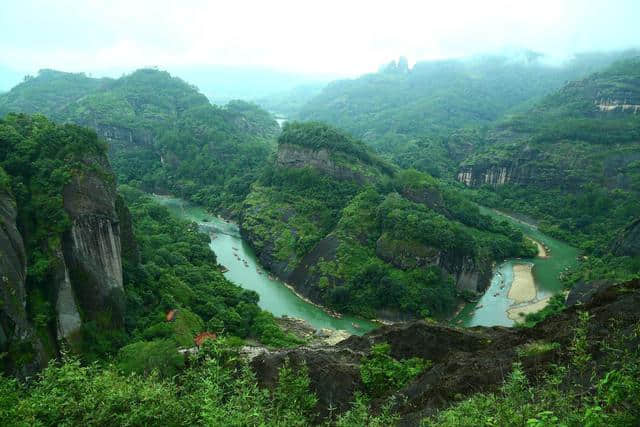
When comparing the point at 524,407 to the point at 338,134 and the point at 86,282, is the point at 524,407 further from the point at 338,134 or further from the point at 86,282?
the point at 338,134

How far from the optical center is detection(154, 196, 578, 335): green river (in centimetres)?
4259

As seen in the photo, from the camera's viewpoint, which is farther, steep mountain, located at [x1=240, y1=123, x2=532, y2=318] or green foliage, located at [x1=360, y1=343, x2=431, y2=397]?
steep mountain, located at [x1=240, y1=123, x2=532, y2=318]

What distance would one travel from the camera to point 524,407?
8.62 m

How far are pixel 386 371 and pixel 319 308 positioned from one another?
2688 centimetres

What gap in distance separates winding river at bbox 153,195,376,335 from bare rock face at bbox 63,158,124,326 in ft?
58.4

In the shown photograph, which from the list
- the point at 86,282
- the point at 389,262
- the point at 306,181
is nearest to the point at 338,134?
the point at 306,181

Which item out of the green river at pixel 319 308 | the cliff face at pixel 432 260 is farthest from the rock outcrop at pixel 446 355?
the cliff face at pixel 432 260

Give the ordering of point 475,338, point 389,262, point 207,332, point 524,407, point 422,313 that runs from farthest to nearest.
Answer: point 389,262 < point 422,313 < point 207,332 < point 475,338 < point 524,407

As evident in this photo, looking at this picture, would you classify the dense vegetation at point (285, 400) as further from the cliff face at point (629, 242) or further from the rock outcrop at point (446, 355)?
the cliff face at point (629, 242)

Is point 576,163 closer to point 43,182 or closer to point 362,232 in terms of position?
point 362,232

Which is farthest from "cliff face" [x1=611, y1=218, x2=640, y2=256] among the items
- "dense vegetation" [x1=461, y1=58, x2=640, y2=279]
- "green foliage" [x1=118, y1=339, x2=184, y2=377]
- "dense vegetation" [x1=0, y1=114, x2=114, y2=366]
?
"dense vegetation" [x1=0, y1=114, x2=114, y2=366]

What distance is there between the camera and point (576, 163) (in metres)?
78.4

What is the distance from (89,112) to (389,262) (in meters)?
80.6

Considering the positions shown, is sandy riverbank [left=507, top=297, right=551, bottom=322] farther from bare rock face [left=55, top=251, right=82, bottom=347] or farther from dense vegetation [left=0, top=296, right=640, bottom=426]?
bare rock face [left=55, top=251, right=82, bottom=347]
